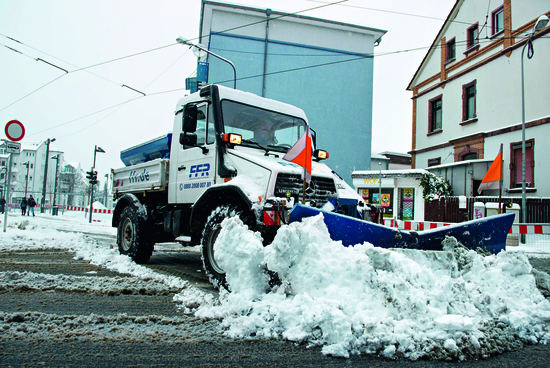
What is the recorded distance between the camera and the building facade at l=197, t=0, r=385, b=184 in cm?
2281

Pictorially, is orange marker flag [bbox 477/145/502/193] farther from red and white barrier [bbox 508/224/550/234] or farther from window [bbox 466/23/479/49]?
window [bbox 466/23/479/49]

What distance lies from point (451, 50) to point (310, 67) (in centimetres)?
807

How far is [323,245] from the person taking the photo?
3346mm

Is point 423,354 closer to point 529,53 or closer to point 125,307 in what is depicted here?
point 125,307

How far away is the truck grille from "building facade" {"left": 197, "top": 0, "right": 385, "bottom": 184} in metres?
18.3

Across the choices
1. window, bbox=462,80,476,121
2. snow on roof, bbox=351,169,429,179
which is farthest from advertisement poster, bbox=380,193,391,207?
window, bbox=462,80,476,121

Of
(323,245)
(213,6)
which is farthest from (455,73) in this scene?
(323,245)

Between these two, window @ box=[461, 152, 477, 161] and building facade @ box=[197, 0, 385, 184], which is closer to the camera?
window @ box=[461, 152, 477, 161]

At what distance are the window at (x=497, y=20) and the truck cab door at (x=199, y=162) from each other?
17.9m

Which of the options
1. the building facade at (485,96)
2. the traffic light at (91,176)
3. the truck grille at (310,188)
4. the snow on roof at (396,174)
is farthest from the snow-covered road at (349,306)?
→ the traffic light at (91,176)

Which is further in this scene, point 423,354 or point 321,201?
point 321,201

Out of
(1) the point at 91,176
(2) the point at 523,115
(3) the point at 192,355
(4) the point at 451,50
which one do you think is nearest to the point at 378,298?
(3) the point at 192,355

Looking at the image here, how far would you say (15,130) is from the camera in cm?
1034

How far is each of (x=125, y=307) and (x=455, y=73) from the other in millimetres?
21434
